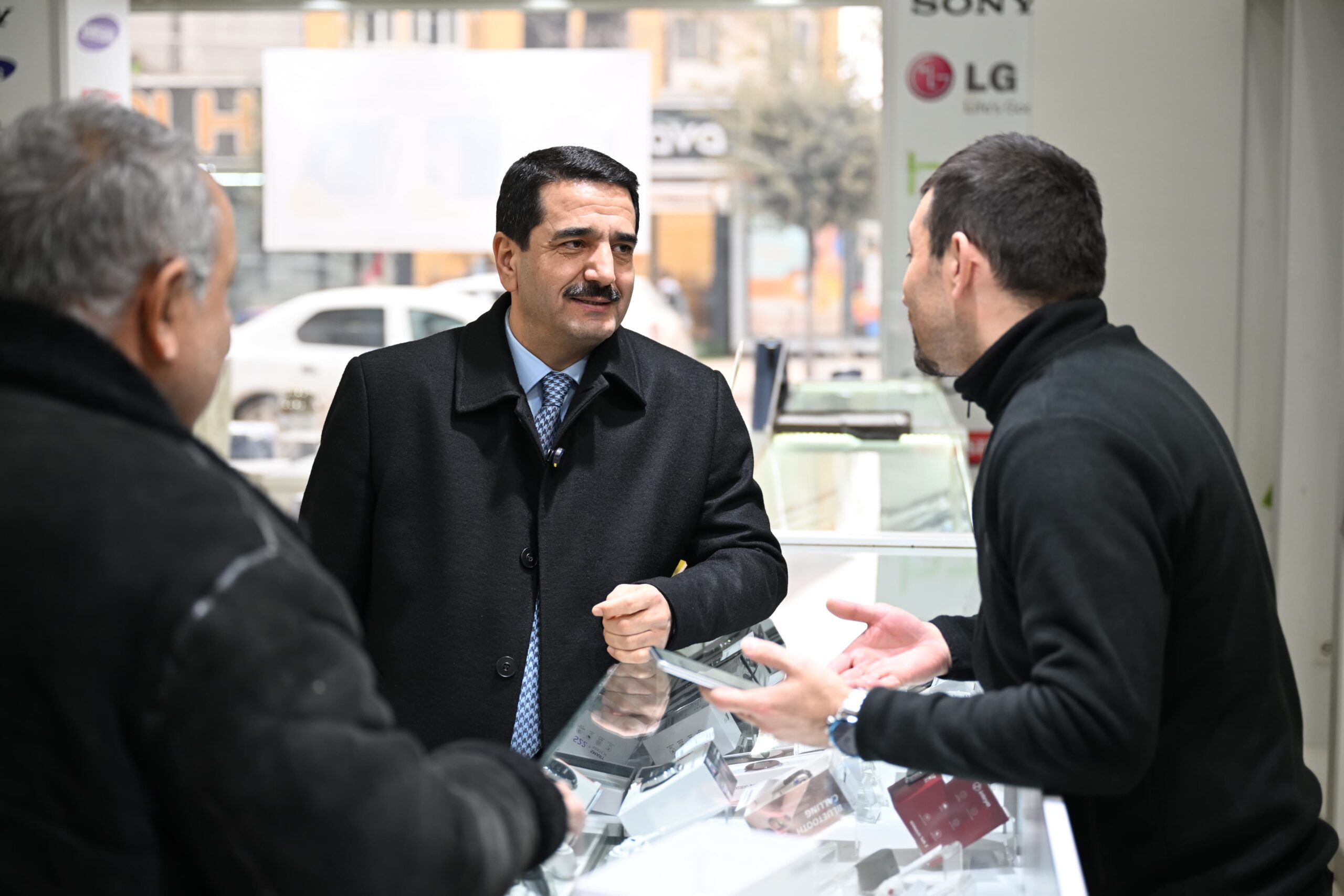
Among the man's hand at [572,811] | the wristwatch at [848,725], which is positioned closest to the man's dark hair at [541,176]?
the wristwatch at [848,725]

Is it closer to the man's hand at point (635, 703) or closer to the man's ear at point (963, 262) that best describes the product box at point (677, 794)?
the man's hand at point (635, 703)

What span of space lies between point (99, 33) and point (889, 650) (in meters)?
5.63

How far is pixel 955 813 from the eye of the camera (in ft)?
5.32

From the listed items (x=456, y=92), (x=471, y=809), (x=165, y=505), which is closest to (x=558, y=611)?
(x=471, y=809)

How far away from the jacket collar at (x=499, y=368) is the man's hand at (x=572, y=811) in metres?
1.07

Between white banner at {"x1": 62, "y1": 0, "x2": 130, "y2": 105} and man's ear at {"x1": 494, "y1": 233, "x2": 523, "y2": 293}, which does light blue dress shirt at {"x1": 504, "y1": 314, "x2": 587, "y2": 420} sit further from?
white banner at {"x1": 62, "y1": 0, "x2": 130, "y2": 105}

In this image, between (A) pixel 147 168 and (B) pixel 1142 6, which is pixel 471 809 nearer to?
(A) pixel 147 168

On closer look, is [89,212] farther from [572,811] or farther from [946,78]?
[946,78]

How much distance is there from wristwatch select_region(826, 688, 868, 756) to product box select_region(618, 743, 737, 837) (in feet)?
0.58

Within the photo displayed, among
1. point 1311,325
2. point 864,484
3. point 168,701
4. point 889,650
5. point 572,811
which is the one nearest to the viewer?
point 168,701

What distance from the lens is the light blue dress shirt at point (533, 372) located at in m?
2.47

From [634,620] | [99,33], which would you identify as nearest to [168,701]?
[634,620]

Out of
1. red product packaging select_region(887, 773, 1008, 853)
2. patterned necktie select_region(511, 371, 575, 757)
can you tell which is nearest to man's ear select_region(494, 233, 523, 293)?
patterned necktie select_region(511, 371, 575, 757)

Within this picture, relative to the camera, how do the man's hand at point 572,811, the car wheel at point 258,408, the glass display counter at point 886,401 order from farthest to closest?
the car wheel at point 258,408 → the glass display counter at point 886,401 → the man's hand at point 572,811
